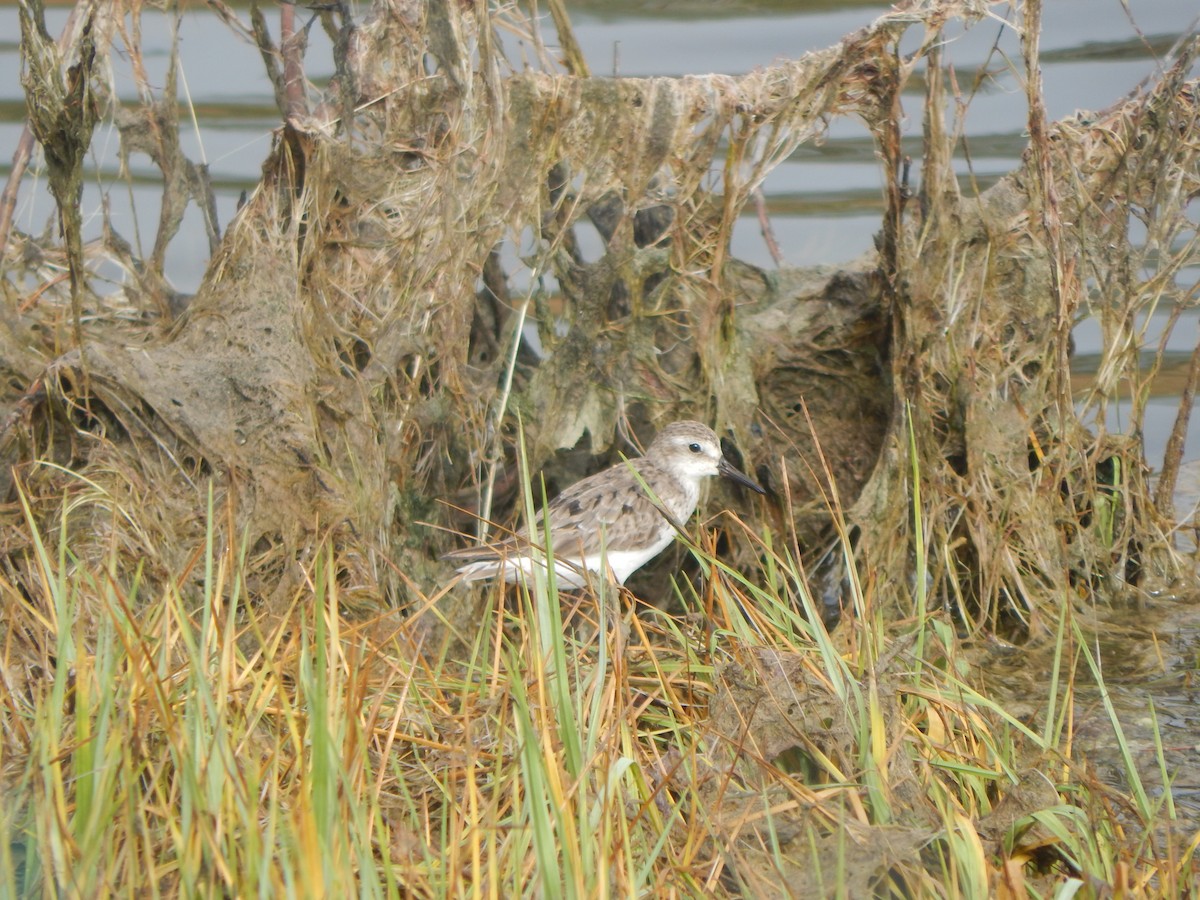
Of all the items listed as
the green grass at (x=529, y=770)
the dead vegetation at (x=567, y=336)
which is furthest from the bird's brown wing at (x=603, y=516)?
the green grass at (x=529, y=770)

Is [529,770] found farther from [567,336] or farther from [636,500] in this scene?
[567,336]

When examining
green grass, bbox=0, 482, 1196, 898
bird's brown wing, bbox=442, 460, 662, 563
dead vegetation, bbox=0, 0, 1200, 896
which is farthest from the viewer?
bird's brown wing, bbox=442, 460, 662, 563

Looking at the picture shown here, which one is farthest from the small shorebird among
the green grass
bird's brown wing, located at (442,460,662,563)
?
the green grass

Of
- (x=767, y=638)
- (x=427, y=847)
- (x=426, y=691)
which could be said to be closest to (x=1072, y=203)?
(x=767, y=638)

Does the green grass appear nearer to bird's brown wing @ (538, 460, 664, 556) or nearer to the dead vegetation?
the dead vegetation

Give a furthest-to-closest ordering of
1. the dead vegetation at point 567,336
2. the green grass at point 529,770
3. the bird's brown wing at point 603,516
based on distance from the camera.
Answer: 1. the bird's brown wing at point 603,516
2. the dead vegetation at point 567,336
3. the green grass at point 529,770

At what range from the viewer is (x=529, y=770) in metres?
2.46

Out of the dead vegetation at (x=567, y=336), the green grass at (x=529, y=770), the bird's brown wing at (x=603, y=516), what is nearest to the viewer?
the green grass at (x=529, y=770)

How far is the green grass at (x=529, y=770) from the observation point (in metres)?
2.51

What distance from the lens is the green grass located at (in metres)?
2.51

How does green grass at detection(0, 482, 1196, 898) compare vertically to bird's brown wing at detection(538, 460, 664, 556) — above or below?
above

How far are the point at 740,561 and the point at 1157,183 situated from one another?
216 centimetres

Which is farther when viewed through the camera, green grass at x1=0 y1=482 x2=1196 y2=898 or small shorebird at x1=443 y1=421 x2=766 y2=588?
small shorebird at x1=443 y1=421 x2=766 y2=588

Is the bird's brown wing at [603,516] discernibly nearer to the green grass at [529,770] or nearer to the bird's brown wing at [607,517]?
the bird's brown wing at [607,517]
